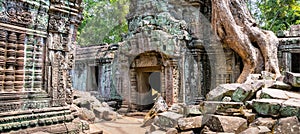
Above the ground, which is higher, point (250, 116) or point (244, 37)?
point (244, 37)

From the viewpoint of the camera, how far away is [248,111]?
4.20 m

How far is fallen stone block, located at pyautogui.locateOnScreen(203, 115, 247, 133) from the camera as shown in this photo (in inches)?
147

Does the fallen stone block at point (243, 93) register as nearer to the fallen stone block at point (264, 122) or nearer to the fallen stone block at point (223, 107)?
the fallen stone block at point (223, 107)

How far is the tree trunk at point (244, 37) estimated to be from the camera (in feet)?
28.3

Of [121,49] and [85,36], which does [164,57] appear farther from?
[85,36]

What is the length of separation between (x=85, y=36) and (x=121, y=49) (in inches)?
626

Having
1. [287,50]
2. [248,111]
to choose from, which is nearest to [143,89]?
[287,50]

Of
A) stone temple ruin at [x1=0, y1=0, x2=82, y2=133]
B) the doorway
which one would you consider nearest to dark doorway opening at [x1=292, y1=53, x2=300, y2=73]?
the doorway

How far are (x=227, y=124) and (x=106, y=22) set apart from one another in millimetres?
20288

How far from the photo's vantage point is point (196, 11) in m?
10.5

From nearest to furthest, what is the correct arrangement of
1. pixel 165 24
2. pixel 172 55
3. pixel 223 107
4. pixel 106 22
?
pixel 223 107 < pixel 172 55 < pixel 165 24 < pixel 106 22

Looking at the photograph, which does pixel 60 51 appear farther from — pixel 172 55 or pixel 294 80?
pixel 172 55

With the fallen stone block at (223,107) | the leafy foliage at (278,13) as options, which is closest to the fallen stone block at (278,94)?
the fallen stone block at (223,107)

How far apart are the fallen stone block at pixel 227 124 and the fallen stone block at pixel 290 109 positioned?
0.56 m
